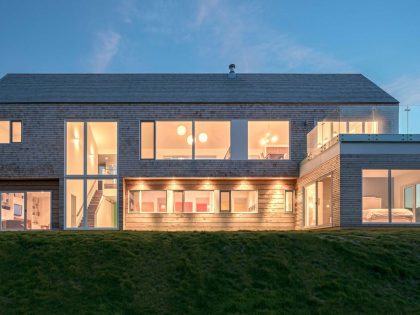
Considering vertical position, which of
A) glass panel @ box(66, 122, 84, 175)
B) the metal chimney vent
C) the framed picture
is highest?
the metal chimney vent

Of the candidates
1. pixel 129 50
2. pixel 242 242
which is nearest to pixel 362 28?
pixel 129 50

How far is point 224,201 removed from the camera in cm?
1884

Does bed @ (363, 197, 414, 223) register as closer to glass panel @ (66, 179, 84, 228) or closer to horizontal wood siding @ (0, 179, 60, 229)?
glass panel @ (66, 179, 84, 228)

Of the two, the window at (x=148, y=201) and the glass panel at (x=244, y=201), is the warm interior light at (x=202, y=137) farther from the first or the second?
the window at (x=148, y=201)

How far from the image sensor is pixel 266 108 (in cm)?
1853

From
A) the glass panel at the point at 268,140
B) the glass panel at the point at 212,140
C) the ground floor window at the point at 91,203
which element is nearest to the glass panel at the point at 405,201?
the glass panel at the point at 268,140

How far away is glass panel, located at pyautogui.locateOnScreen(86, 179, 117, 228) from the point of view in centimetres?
1756

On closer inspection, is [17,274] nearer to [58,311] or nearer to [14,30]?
[58,311]

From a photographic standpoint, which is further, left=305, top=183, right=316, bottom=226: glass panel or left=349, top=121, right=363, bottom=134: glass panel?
left=305, top=183, right=316, bottom=226: glass panel

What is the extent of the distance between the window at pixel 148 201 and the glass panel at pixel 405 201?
9.26 meters

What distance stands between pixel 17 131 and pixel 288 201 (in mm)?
11565

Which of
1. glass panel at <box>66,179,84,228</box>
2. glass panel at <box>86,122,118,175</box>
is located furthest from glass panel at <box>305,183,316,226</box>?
glass panel at <box>66,179,84,228</box>

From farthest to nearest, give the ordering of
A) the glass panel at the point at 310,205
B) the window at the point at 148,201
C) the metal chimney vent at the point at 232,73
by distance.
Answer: the metal chimney vent at the point at 232,73
the window at the point at 148,201
the glass panel at the point at 310,205

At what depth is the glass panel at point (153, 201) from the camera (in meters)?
18.7
